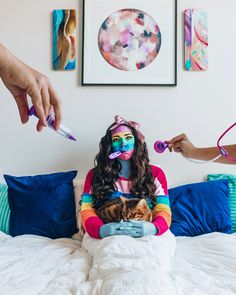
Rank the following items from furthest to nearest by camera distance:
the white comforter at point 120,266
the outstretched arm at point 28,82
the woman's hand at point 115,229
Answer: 1. the woman's hand at point 115,229
2. the white comforter at point 120,266
3. the outstretched arm at point 28,82

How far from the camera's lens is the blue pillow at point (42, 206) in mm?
1665

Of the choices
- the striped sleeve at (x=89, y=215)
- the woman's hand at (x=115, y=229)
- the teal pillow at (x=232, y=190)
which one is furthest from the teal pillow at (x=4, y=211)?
the teal pillow at (x=232, y=190)

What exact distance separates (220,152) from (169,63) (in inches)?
27.2

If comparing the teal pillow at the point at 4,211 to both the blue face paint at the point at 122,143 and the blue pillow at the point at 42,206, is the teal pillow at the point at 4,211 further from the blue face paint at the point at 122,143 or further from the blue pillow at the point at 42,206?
the blue face paint at the point at 122,143

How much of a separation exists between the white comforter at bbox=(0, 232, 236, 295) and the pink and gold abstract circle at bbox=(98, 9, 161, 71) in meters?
0.98

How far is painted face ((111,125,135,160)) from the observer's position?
5.31ft

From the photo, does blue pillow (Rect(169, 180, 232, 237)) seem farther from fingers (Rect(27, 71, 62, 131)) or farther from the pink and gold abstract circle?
fingers (Rect(27, 71, 62, 131))

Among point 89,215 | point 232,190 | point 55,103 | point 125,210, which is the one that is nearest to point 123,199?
point 125,210

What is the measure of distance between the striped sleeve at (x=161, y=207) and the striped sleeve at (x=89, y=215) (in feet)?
0.80

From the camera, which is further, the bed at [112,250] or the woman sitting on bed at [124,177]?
the woman sitting on bed at [124,177]

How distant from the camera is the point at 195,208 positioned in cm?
167

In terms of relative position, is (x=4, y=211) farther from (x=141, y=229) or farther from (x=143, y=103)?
(x=143, y=103)

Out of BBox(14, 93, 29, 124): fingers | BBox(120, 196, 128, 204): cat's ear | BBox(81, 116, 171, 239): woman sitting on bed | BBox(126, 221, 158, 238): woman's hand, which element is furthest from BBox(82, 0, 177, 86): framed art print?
BBox(14, 93, 29, 124): fingers

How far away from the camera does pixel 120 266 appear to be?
107 cm
